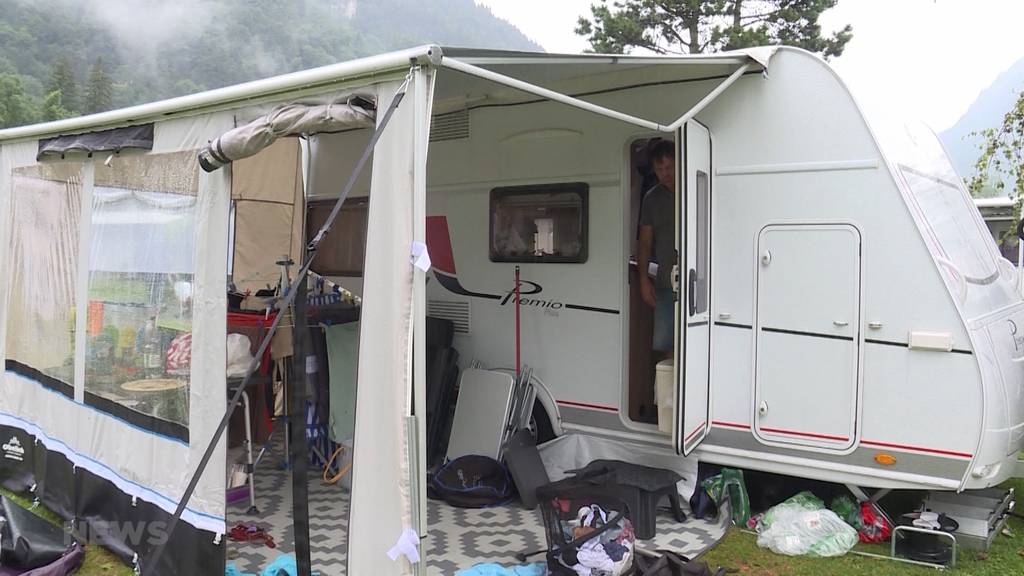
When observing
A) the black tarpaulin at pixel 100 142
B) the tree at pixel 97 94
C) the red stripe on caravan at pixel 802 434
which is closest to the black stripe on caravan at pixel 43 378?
the black tarpaulin at pixel 100 142

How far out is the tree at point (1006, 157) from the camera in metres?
5.76

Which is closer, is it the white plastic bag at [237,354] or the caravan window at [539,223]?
the white plastic bag at [237,354]

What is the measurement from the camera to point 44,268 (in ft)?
15.9

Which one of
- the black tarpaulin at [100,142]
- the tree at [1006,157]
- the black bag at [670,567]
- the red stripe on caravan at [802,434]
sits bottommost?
the black bag at [670,567]

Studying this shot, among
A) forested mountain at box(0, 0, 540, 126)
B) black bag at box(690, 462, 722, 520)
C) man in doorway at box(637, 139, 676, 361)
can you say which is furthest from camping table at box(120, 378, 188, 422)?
forested mountain at box(0, 0, 540, 126)

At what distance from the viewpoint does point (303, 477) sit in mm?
2939

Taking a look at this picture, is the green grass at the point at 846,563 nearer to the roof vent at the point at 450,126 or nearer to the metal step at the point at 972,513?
the metal step at the point at 972,513

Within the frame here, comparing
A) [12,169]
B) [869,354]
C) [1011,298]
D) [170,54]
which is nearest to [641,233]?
[869,354]

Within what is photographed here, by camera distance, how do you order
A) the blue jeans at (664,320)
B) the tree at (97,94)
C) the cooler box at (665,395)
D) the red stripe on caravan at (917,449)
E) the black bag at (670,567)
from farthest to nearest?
the tree at (97,94) < the blue jeans at (664,320) < the cooler box at (665,395) < the red stripe on caravan at (917,449) < the black bag at (670,567)

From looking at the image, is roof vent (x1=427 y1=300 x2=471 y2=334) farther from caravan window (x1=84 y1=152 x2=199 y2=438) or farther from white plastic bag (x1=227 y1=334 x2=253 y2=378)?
caravan window (x1=84 y1=152 x2=199 y2=438)

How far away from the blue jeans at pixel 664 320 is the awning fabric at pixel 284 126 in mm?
2270

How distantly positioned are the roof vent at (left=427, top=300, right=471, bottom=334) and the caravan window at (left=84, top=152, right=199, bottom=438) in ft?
6.64

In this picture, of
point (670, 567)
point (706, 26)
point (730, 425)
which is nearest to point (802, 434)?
point (730, 425)

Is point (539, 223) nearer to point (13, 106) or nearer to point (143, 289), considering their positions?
point (143, 289)
